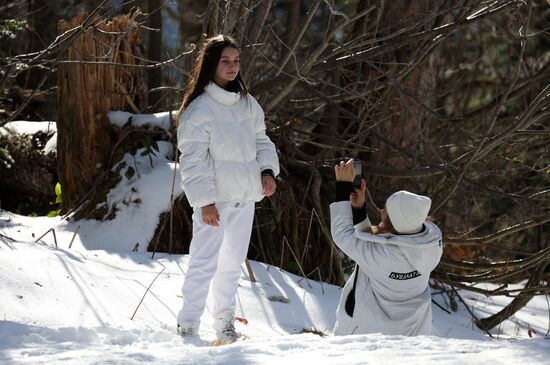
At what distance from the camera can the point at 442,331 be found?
664cm

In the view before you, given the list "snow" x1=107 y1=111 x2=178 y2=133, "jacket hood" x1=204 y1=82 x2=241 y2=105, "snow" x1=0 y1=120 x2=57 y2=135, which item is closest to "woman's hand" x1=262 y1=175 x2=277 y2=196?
"jacket hood" x1=204 y1=82 x2=241 y2=105

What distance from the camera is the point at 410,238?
13.8 ft

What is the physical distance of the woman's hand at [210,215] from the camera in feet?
15.0

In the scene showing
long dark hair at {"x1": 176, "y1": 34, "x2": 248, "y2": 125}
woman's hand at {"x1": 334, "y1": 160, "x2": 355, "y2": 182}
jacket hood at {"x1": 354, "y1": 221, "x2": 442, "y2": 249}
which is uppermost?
long dark hair at {"x1": 176, "y1": 34, "x2": 248, "y2": 125}

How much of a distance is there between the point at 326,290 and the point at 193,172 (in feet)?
7.79

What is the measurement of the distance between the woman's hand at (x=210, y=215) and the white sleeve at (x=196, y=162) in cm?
3

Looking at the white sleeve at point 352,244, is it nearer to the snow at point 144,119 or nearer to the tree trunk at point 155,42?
the snow at point 144,119

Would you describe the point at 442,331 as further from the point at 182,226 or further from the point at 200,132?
the point at 200,132

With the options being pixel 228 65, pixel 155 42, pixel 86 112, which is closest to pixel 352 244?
pixel 228 65

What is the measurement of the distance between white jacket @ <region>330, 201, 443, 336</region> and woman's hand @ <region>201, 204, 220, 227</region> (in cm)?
64

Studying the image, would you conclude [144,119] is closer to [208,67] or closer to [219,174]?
[208,67]

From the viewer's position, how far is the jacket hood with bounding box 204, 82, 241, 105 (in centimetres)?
473

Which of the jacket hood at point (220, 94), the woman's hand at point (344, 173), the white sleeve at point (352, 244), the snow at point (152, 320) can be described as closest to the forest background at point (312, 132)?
the snow at point (152, 320)

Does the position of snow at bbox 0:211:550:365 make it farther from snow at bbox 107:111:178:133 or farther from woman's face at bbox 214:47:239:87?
woman's face at bbox 214:47:239:87
